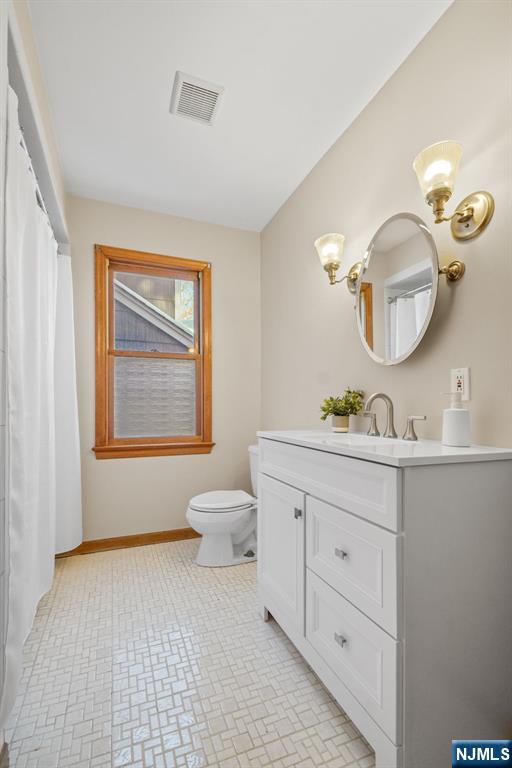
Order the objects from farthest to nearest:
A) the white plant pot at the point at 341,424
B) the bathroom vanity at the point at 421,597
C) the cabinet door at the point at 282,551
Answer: the white plant pot at the point at 341,424 < the cabinet door at the point at 282,551 < the bathroom vanity at the point at 421,597

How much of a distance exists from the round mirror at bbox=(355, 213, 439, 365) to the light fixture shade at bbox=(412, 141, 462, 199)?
0.60ft

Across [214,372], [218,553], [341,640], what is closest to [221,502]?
[218,553]

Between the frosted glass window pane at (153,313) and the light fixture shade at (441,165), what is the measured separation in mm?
2103

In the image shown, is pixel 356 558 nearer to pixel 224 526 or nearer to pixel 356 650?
pixel 356 650

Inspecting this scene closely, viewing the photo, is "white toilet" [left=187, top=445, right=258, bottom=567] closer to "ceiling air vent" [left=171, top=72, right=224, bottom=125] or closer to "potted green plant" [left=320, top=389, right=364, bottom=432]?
"potted green plant" [left=320, top=389, right=364, bottom=432]

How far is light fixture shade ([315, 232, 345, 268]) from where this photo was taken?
6.40 feet

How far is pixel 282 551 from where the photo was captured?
158 cm

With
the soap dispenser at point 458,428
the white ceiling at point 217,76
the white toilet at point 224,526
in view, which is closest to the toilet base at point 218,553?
the white toilet at point 224,526

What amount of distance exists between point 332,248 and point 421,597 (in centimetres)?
161

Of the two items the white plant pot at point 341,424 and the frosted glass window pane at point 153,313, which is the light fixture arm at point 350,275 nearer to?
the white plant pot at point 341,424

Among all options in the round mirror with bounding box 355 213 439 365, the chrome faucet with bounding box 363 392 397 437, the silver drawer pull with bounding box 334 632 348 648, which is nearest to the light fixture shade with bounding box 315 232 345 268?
the round mirror with bounding box 355 213 439 365

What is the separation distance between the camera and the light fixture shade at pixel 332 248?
6.40 ft

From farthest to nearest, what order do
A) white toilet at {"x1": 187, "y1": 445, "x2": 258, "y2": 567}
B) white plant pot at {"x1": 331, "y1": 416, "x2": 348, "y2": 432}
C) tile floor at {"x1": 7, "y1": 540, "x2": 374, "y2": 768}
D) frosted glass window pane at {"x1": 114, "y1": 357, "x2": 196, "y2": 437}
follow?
frosted glass window pane at {"x1": 114, "y1": 357, "x2": 196, "y2": 437} < white toilet at {"x1": 187, "y1": 445, "x2": 258, "y2": 567} < white plant pot at {"x1": 331, "y1": 416, "x2": 348, "y2": 432} < tile floor at {"x1": 7, "y1": 540, "x2": 374, "y2": 768}

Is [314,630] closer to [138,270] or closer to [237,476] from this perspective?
[237,476]
